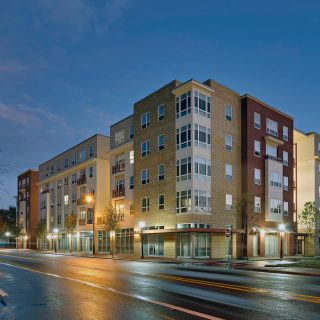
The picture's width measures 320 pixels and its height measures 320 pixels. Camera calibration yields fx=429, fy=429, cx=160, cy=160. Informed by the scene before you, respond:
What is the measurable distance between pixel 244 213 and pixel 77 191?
1297 inches

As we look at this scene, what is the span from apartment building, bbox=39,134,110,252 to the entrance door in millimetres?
22357

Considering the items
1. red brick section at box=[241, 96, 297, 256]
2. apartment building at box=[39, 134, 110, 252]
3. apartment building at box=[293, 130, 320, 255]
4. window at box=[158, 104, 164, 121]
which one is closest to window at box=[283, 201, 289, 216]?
red brick section at box=[241, 96, 297, 256]

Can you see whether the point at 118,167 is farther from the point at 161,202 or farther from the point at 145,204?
the point at 161,202

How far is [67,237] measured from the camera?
73688 mm

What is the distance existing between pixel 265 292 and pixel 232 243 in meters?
32.9

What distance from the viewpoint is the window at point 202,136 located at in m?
44.8

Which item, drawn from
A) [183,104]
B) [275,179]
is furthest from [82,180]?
[275,179]

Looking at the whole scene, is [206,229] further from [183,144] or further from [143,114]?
[143,114]

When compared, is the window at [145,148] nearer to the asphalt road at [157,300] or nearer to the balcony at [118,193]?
the balcony at [118,193]

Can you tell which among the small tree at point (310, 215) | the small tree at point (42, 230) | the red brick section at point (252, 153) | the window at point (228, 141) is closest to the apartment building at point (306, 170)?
the small tree at point (310, 215)

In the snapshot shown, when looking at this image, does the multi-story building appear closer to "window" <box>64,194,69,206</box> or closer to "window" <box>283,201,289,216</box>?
"window" <box>64,194,69,206</box>

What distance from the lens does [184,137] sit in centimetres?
4553

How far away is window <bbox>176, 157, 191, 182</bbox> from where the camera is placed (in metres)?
44.4

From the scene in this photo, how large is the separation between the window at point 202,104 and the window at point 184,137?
2.20 metres
